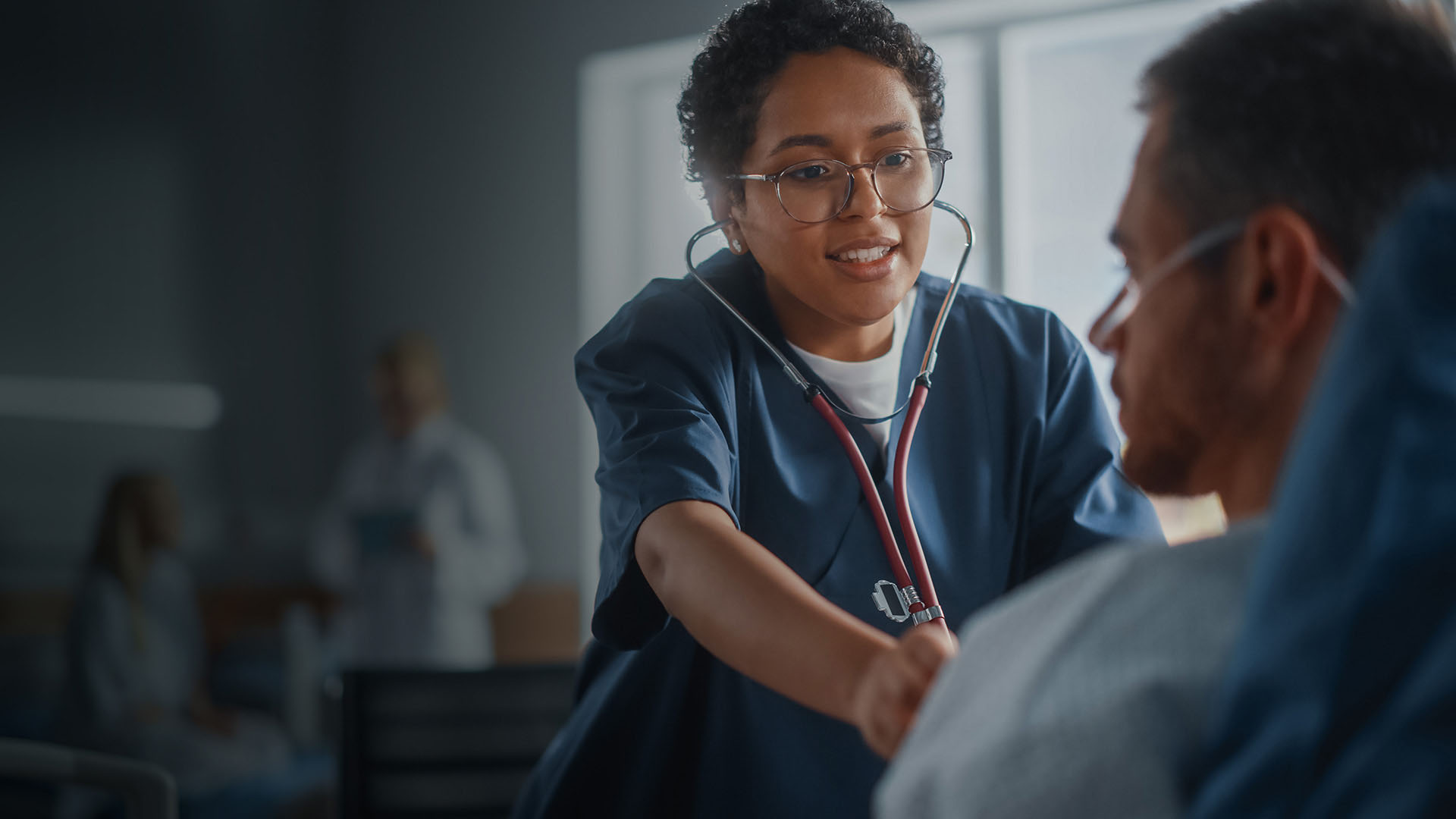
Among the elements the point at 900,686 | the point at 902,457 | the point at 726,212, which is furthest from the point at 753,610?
the point at 726,212

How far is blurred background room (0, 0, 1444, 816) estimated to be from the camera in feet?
9.90

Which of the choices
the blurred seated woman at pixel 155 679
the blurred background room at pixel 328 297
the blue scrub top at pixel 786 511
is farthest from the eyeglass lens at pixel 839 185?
the blurred seated woman at pixel 155 679

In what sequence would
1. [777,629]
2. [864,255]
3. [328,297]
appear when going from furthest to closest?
1. [328,297]
2. [864,255]
3. [777,629]

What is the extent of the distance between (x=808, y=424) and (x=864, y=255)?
16 cm

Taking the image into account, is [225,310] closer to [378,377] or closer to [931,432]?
[378,377]

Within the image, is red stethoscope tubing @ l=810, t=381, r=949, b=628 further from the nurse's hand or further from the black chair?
the black chair

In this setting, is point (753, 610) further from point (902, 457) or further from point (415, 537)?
point (415, 537)

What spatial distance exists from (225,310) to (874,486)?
367cm

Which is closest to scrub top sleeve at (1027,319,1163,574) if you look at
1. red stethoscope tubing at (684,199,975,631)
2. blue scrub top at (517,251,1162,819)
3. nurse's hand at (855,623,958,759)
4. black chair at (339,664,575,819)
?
blue scrub top at (517,251,1162,819)

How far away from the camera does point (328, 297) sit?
14.0 ft

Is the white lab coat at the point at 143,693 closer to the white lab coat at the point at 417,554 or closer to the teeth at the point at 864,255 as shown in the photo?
the white lab coat at the point at 417,554

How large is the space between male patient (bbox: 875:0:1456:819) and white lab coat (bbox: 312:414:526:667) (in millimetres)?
2922

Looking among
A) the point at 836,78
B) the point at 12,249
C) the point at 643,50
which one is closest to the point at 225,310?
the point at 12,249

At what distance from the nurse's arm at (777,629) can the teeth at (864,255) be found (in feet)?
0.94
